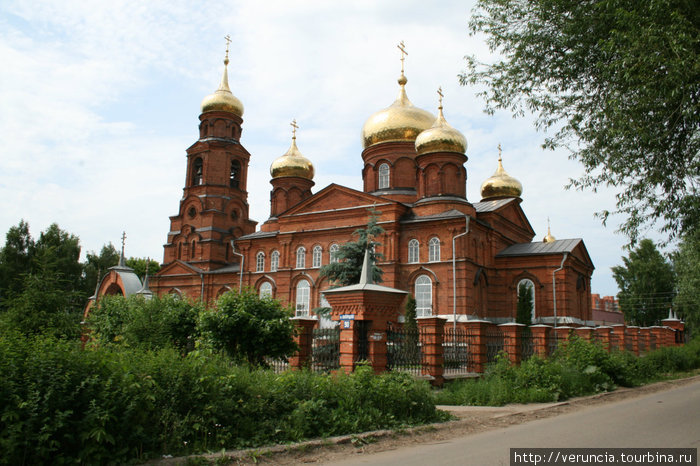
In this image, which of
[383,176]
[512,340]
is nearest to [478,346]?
[512,340]

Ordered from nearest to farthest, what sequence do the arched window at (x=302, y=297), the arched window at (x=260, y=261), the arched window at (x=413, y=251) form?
the arched window at (x=413, y=251) < the arched window at (x=302, y=297) < the arched window at (x=260, y=261)

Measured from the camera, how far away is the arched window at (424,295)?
24.4 m

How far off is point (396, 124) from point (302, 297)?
33.5 feet

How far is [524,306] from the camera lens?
2456cm

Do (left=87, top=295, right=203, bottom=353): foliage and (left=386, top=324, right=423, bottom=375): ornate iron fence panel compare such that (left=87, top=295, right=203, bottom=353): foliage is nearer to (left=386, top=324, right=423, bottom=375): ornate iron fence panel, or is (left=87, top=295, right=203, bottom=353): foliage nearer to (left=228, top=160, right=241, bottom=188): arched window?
(left=386, top=324, right=423, bottom=375): ornate iron fence panel

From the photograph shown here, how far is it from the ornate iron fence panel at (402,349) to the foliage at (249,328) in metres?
1.89

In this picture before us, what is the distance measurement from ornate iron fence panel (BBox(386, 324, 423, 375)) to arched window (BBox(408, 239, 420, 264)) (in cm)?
1485

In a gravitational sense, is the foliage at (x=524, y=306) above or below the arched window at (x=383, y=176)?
below

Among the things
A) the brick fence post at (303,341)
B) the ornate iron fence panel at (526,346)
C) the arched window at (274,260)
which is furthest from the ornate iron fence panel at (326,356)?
the arched window at (274,260)

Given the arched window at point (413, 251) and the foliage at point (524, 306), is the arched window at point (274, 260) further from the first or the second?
the foliage at point (524, 306)

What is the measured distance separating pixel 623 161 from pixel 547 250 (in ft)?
56.2

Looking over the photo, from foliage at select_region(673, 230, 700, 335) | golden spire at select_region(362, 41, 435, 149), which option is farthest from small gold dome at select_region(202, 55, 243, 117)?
foliage at select_region(673, 230, 700, 335)

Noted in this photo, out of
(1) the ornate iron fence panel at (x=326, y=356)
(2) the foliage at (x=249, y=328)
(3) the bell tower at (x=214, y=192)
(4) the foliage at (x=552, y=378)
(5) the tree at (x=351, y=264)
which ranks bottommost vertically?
(4) the foliage at (x=552, y=378)

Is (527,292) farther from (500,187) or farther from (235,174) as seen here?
(235,174)
